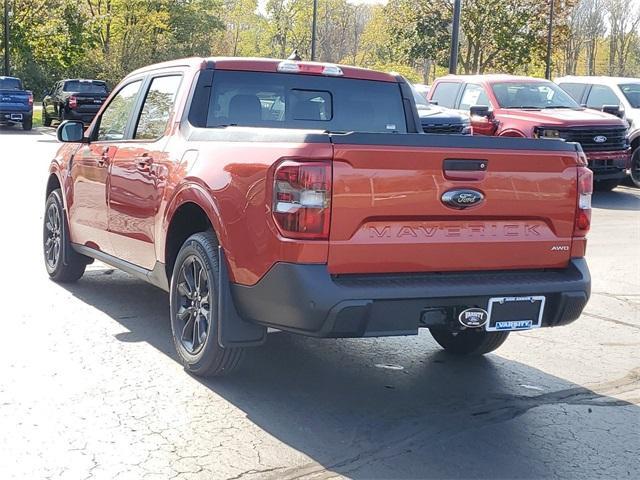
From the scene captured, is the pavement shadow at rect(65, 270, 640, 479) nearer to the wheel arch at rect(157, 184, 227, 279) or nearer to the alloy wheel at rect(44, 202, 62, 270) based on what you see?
the wheel arch at rect(157, 184, 227, 279)

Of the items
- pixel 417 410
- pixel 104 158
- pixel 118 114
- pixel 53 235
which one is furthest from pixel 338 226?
pixel 53 235

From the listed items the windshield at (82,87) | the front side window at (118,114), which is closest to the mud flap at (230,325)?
the front side window at (118,114)

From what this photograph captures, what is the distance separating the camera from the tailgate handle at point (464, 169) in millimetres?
4473

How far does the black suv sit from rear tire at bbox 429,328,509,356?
26.1 metres

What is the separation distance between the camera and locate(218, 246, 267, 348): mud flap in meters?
4.68

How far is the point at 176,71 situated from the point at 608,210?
9756 millimetres

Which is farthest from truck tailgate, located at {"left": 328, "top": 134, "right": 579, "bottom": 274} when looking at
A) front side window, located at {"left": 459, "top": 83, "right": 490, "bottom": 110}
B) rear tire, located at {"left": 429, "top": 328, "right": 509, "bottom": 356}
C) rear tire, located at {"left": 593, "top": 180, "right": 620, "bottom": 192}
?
rear tire, located at {"left": 593, "top": 180, "right": 620, "bottom": 192}

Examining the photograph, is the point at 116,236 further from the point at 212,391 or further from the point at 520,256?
the point at 520,256

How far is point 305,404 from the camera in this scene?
15.9 feet

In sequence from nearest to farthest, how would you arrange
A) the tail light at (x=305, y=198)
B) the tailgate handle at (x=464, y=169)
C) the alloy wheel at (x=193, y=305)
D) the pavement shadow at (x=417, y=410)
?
the pavement shadow at (x=417, y=410), the tail light at (x=305, y=198), the tailgate handle at (x=464, y=169), the alloy wheel at (x=193, y=305)

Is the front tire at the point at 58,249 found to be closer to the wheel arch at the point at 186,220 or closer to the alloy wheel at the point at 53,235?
the alloy wheel at the point at 53,235

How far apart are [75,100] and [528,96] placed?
65.5ft

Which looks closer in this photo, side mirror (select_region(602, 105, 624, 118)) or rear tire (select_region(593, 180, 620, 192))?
rear tire (select_region(593, 180, 620, 192))

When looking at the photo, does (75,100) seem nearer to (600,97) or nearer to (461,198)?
(600,97)
